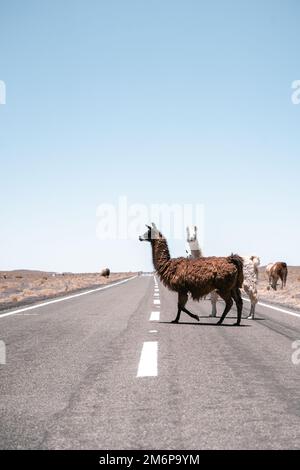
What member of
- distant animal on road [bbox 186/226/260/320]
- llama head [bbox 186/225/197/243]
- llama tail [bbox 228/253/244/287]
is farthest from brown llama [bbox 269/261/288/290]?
llama tail [bbox 228/253/244/287]

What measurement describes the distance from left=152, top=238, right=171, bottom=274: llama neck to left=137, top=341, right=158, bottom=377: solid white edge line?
479 cm

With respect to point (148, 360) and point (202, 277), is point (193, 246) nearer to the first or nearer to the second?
point (202, 277)

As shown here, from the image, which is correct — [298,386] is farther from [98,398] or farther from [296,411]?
[98,398]

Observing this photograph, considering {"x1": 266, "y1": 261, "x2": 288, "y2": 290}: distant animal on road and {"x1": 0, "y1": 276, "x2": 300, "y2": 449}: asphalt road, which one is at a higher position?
{"x1": 0, "y1": 276, "x2": 300, "y2": 449}: asphalt road

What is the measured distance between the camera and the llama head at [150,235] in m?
13.4

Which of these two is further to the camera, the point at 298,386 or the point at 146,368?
the point at 146,368

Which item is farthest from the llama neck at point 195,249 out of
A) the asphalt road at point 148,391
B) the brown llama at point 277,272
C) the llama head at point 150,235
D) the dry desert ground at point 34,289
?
the brown llama at point 277,272

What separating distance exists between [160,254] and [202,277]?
1367mm

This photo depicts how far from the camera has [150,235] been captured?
13.4m

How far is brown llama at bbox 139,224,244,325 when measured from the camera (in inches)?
482

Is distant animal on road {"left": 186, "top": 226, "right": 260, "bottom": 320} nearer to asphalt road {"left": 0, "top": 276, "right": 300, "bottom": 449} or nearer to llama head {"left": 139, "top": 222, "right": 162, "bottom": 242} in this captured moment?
llama head {"left": 139, "top": 222, "right": 162, "bottom": 242}

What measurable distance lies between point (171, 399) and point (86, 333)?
5.20 meters

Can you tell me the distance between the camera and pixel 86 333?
9.59m
